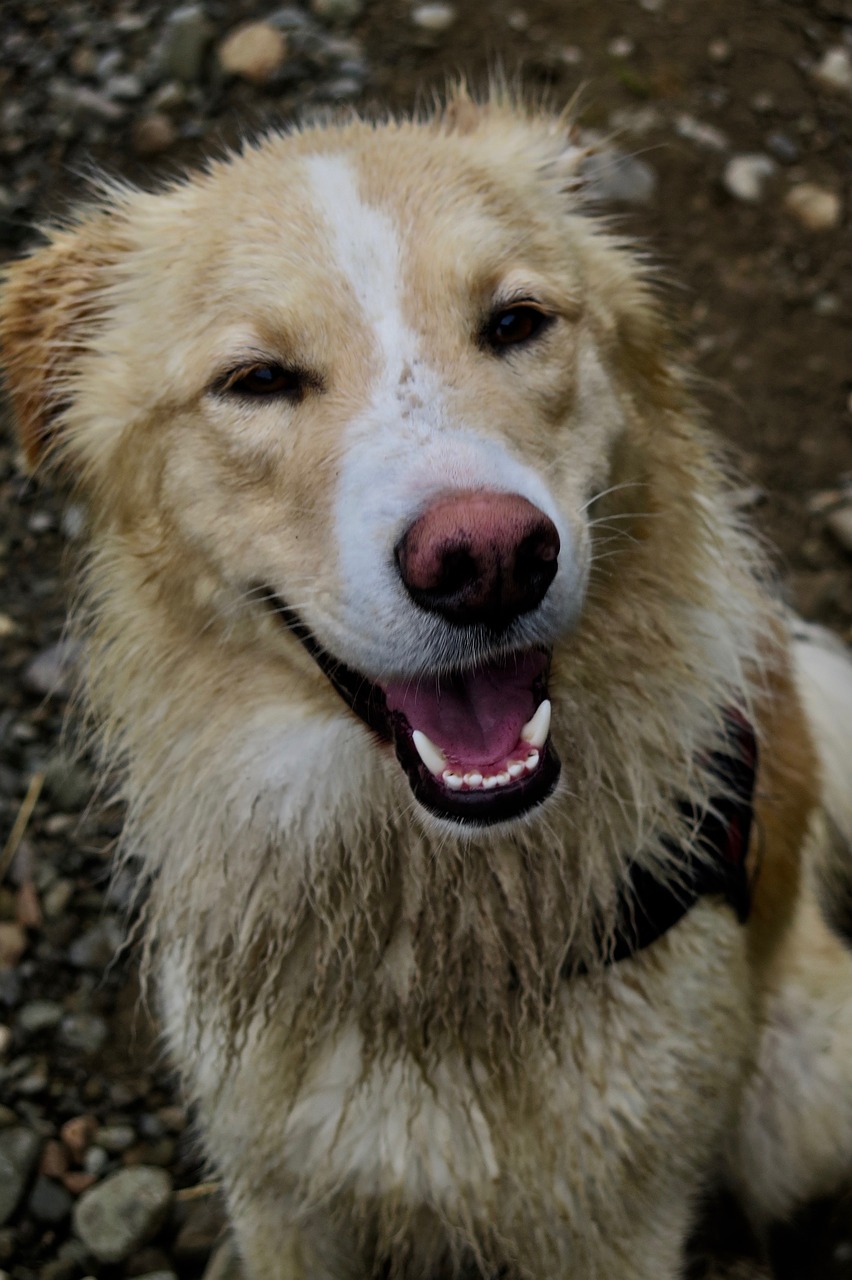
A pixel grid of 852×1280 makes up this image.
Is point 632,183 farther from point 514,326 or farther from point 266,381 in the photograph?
point 266,381

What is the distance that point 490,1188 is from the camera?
2.21 meters

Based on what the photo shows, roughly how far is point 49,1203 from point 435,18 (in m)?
4.61

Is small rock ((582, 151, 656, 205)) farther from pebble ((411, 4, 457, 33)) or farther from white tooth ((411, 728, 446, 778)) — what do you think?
white tooth ((411, 728, 446, 778))

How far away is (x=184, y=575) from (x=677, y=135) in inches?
141

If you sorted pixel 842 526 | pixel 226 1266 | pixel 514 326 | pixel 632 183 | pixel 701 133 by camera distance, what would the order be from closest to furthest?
1. pixel 514 326
2. pixel 226 1266
3. pixel 842 526
4. pixel 632 183
5. pixel 701 133

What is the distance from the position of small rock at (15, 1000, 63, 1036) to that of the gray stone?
0.28 metres

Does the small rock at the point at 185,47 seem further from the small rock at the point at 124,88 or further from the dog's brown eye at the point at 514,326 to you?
the dog's brown eye at the point at 514,326

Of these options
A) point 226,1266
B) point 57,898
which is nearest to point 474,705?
point 226,1266

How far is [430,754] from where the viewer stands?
1.88 m

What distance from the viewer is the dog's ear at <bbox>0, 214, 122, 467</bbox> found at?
249 centimetres

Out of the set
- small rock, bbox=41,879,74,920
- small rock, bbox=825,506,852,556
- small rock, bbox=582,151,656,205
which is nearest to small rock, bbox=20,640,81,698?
small rock, bbox=41,879,74,920

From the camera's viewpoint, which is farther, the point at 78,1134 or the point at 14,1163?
the point at 78,1134

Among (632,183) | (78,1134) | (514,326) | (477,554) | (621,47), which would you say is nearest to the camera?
(477,554)

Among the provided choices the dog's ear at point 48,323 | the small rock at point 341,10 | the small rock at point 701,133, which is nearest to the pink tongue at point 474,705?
the dog's ear at point 48,323
